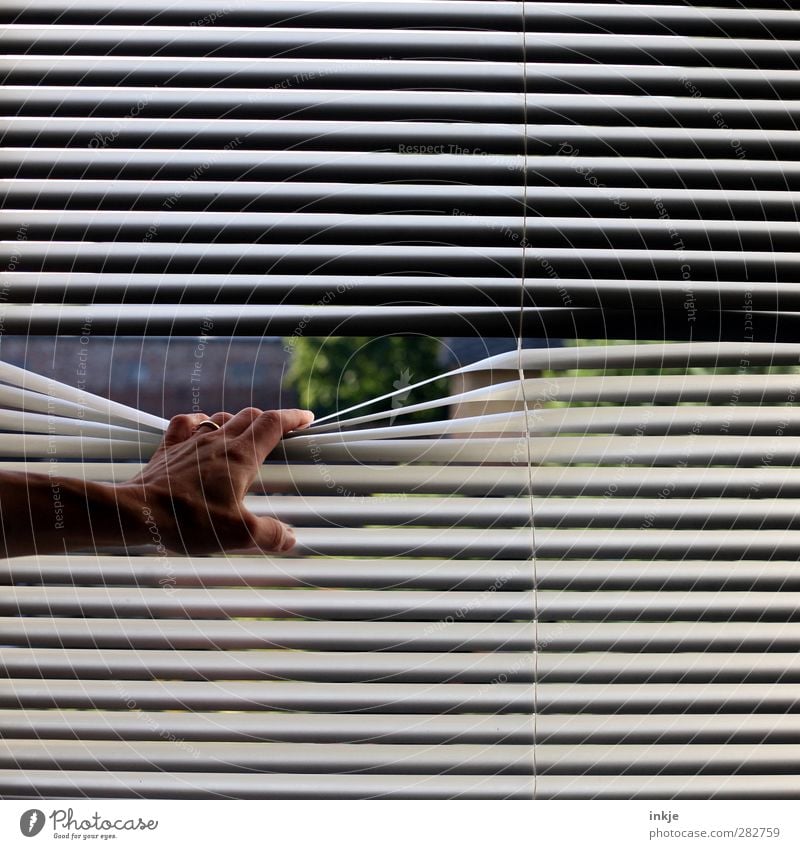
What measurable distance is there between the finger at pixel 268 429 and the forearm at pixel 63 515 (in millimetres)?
141

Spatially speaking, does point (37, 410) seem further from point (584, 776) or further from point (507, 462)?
point (584, 776)

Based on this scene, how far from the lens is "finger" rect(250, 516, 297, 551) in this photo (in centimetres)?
71

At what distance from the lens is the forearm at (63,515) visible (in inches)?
27.4

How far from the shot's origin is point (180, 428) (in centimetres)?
71

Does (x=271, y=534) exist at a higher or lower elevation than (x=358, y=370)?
lower

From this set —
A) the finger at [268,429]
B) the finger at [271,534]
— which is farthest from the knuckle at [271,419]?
the finger at [271,534]

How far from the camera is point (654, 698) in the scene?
73cm

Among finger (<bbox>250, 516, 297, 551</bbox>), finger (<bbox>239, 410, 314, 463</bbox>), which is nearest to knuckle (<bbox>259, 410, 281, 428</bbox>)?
finger (<bbox>239, 410, 314, 463</bbox>)

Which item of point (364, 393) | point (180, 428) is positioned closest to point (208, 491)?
point (180, 428)

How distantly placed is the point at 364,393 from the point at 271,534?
18 centimetres

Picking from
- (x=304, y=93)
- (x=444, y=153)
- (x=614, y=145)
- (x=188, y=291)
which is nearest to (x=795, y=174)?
(x=614, y=145)

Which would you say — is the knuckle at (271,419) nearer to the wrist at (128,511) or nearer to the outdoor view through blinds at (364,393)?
the outdoor view through blinds at (364,393)

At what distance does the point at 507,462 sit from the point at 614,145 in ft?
1.23

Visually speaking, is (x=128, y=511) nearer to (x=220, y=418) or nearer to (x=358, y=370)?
(x=220, y=418)
